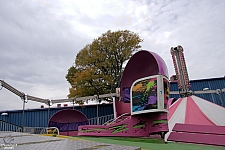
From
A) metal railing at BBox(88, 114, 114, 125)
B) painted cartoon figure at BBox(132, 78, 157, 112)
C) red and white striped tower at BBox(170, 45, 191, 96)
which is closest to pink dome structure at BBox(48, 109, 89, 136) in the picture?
metal railing at BBox(88, 114, 114, 125)

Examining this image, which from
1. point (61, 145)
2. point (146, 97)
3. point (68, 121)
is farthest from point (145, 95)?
point (68, 121)

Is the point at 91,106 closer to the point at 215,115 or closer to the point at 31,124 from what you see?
the point at 31,124

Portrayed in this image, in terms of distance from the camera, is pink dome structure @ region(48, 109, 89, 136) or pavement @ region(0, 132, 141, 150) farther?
pink dome structure @ region(48, 109, 89, 136)

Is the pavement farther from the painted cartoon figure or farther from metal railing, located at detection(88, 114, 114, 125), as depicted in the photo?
metal railing, located at detection(88, 114, 114, 125)

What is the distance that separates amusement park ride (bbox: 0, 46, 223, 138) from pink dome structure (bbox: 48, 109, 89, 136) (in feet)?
17.2

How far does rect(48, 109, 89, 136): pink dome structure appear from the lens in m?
15.1

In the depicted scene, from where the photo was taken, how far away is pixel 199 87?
18.2 m

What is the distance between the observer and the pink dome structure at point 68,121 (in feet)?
49.4

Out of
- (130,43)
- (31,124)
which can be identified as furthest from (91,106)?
(130,43)

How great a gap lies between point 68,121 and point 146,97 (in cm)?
996

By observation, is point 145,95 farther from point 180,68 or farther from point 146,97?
point 180,68

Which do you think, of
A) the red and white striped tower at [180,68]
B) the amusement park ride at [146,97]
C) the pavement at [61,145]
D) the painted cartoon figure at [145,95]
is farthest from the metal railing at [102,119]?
the pavement at [61,145]

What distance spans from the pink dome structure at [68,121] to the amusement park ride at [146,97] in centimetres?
525

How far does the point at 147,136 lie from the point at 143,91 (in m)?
2.16
